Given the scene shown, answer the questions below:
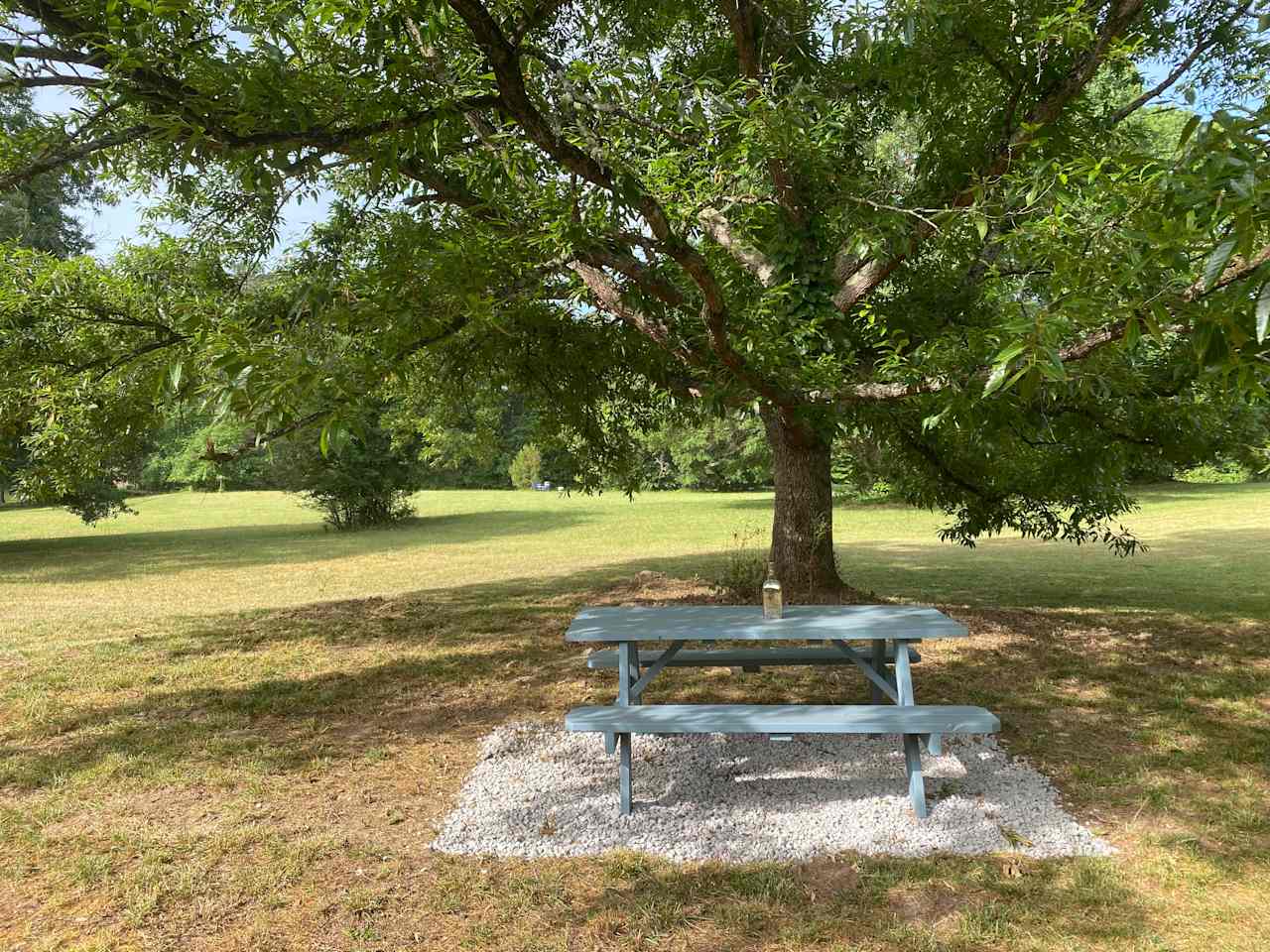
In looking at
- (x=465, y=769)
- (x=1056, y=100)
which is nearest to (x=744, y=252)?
(x=1056, y=100)

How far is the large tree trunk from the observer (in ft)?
27.0

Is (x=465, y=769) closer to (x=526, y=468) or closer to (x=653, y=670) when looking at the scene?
(x=653, y=670)

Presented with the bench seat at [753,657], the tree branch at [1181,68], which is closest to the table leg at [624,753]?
the bench seat at [753,657]

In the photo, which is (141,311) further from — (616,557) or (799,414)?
(616,557)

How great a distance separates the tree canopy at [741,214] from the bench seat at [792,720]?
4.55ft

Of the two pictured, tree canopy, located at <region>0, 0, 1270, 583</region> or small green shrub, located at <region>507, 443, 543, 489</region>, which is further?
small green shrub, located at <region>507, 443, 543, 489</region>

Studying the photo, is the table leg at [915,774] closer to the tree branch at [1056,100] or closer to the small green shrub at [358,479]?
the tree branch at [1056,100]

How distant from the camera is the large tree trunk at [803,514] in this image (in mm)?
8234

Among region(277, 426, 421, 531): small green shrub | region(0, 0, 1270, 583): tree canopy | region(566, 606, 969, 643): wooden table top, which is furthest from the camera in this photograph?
region(277, 426, 421, 531): small green shrub

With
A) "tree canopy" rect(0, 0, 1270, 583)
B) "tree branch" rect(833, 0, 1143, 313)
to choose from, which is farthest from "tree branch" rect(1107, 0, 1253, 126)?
"tree branch" rect(833, 0, 1143, 313)

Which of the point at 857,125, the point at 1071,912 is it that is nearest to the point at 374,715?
the point at 1071,912

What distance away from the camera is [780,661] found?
4.83m

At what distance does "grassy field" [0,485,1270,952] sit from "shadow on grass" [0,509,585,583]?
4.56 m

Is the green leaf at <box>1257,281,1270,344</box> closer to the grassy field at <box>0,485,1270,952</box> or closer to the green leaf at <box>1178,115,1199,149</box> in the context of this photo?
the green leaf at <box>1178,115,1199,149</box>
